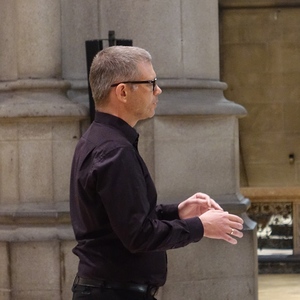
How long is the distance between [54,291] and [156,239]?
5.08m

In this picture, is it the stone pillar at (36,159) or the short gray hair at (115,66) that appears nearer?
the short gray hair at (115,66)

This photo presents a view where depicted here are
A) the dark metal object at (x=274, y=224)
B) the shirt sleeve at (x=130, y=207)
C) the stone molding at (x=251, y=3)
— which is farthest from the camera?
the stone molding at (x=251, y=3)

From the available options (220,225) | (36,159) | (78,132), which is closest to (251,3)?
(78,132)

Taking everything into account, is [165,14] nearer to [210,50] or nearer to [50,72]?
[210,50]

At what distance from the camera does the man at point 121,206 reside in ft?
12.8

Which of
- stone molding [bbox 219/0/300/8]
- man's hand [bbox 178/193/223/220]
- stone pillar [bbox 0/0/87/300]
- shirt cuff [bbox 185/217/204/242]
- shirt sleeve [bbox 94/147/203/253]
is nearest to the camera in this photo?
shirt sleeve [bbox 94/147/203/253]

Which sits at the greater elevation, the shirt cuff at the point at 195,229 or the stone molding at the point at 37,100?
the stone molding at the point at 37,100

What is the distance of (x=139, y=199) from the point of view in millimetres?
3906

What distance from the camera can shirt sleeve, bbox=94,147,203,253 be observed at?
153 inches

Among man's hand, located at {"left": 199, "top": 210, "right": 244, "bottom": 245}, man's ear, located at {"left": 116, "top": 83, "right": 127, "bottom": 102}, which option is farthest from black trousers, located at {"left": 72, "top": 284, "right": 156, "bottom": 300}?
man's ear, located at {"left": 116, "top": 83, "right": 127, "bottom": 102}

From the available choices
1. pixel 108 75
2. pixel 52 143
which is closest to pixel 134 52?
pixel 108 75

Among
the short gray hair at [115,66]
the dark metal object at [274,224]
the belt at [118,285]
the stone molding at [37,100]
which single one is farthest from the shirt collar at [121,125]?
the dark metal object at [274,224]

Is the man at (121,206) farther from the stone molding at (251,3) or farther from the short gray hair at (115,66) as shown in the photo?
the stone molding at (251,3)

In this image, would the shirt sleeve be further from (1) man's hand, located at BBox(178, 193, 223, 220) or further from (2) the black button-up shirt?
(1) man's hand, located at BBox(178, 193, 223, 220)
